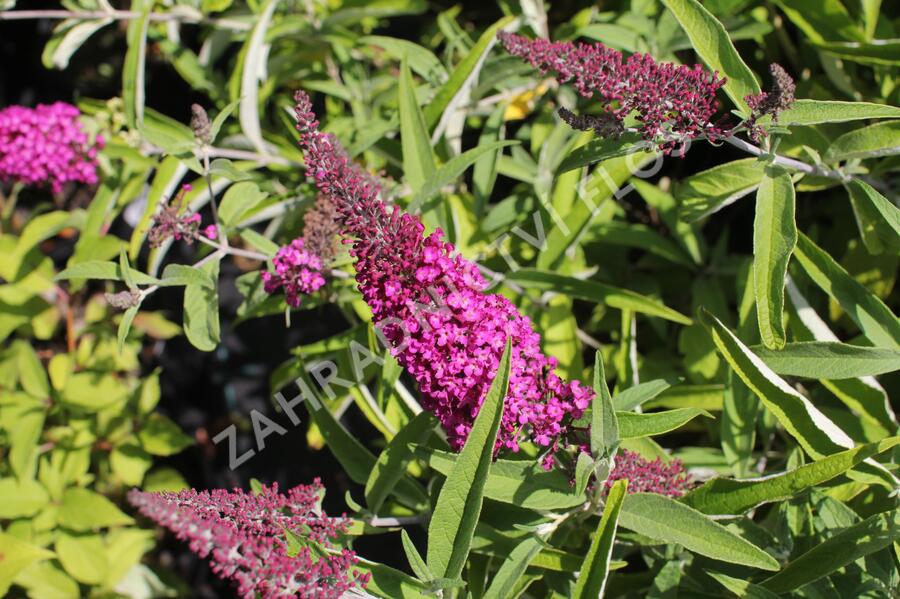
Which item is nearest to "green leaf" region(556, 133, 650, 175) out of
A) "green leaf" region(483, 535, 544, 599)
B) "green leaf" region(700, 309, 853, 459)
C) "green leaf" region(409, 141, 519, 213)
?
"green leaf" region(409, 141, 519, 213)

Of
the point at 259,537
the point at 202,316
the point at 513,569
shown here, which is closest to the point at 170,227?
the point at 202,316

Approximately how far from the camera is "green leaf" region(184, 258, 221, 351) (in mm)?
1815

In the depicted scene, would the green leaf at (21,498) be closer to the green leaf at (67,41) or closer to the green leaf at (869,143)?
the green leaf at (67,41)

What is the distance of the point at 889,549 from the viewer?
1685mm

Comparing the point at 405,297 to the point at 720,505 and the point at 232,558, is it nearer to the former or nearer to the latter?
the point at 232,558

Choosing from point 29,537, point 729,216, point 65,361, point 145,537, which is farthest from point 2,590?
point 729,216

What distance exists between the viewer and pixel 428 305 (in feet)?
4.42

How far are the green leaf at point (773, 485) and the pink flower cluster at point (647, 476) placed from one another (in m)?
0.05

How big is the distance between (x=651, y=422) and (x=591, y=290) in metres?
0.60

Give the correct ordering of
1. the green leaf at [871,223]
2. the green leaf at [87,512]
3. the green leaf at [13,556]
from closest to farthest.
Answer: the green leaf at [871,223]
the green leaf at [13,556]
the green leaf at [87,512]

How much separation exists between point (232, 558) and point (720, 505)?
0.91m

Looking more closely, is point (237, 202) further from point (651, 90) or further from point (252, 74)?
point (651, 90)

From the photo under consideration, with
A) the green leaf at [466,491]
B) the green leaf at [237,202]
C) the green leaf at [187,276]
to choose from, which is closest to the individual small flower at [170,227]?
the green leaf at [187,276]

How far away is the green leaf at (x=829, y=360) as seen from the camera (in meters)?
1.54
